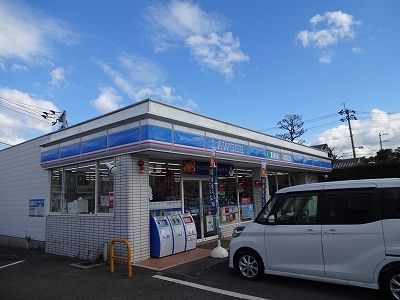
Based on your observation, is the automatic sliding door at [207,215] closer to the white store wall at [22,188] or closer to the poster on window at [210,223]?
the poster on window at [210,223]

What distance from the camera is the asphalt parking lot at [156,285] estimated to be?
6.56 meters

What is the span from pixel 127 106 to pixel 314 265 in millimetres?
6152

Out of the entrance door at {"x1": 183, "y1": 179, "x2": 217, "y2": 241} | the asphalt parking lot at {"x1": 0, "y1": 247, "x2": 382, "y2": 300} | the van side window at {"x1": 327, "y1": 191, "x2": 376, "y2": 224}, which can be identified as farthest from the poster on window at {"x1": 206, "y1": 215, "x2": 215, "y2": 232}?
the van side window at {"x1": 327, "y1": 191, "x2": 376, "y2": 224}

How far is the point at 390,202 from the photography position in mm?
5965

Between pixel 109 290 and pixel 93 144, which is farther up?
pixel 93 144

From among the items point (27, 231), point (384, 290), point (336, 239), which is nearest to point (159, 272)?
point (336, 239)

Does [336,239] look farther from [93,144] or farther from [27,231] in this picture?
[27,231]

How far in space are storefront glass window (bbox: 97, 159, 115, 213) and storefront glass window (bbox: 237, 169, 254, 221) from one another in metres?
5.85

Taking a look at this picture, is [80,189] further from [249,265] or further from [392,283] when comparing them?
[392,283]

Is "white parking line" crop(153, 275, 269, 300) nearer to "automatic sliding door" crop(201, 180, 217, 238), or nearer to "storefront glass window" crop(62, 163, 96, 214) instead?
"storefront glass window" crop(62, 163, 96, 214)

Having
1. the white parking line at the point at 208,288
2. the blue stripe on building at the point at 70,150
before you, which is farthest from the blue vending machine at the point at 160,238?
the blue stripe on building at the point at 70,150

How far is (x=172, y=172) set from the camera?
11.5m

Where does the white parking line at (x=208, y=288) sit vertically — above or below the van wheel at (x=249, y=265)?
below

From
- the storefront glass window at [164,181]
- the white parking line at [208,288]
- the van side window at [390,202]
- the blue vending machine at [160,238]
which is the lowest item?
the white parking line at [208,288]
